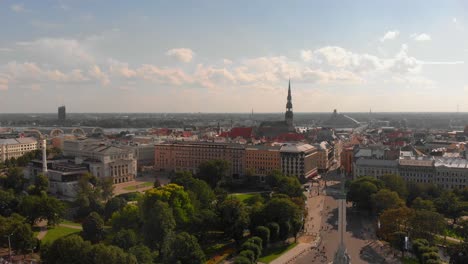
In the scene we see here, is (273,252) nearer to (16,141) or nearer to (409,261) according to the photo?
(409,261)

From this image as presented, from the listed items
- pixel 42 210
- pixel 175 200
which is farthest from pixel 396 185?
pixel 42 210

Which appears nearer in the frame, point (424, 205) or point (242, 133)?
point (424, 205)

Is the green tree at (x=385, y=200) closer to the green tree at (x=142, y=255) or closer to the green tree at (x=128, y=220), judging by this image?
the green tree at (x=128, y=220)

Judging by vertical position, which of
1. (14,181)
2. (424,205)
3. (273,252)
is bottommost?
(273,252)

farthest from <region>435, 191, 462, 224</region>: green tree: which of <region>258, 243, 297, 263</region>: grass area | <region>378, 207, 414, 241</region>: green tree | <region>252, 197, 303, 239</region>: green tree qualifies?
<region>258, 243, 297, 263</region>: grass area

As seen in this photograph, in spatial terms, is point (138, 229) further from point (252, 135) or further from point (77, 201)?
point (252, 135)

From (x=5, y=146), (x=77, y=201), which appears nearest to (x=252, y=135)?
(x=5, y=146)
